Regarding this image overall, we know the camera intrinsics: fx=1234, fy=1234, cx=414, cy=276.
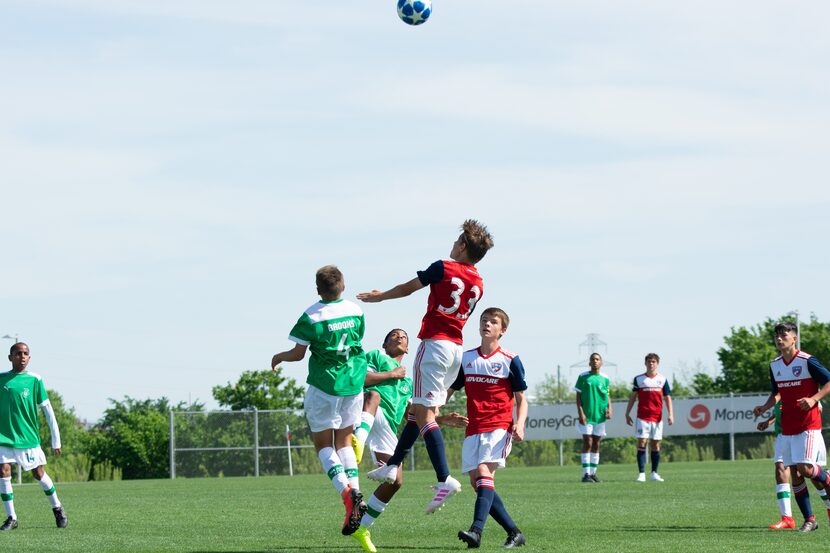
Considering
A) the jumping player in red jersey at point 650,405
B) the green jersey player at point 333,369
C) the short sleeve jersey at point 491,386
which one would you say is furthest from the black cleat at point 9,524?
the jumping player in red jersey at point 650,405

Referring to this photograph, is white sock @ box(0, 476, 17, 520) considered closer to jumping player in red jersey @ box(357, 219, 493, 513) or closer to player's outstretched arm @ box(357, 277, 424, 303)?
jumping player in red jersey @ box(357, 219, 493, 513)

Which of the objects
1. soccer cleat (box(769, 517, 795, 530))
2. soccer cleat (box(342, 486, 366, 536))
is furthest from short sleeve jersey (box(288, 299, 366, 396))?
soccer cleat (box(769, 517, 795, 530))

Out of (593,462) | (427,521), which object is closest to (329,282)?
(427,521)

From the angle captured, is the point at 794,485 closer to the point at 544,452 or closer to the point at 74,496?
the point at 74,496

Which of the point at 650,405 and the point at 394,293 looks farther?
the point at 650,405

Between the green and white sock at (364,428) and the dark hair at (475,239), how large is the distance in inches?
155

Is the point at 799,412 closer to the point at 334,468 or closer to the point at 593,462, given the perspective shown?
the point at 334,468

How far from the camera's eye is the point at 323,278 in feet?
34.2

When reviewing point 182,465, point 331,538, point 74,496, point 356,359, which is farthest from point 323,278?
point 182,465

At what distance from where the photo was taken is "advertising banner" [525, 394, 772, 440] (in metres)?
41.9

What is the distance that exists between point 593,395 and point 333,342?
15.5 m

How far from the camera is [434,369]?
10523 mm

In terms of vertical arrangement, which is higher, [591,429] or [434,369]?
[434,369]

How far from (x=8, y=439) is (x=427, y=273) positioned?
6.39m
